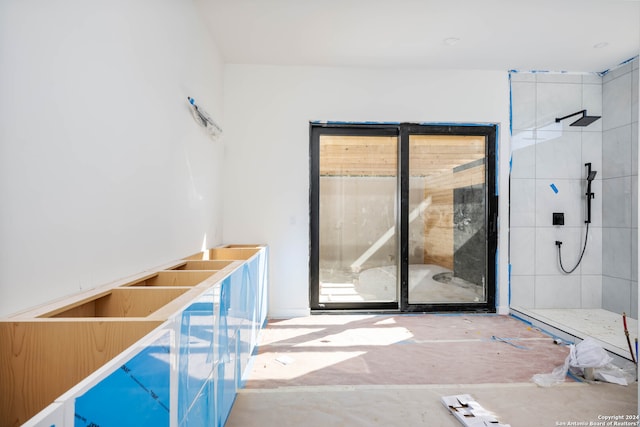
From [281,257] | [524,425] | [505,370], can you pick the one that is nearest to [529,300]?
[505,370]

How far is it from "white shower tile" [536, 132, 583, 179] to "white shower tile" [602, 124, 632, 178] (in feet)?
0.77

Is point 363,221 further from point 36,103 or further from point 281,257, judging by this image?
point 36,103

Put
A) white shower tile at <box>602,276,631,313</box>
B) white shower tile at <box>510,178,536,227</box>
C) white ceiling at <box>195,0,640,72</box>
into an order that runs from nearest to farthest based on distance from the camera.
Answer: white ceiling at <box>195,0,640,72</box> → white shower tile at <box>602,276,631,313</box> → white shower tile at <box>510,178,536,227</box>

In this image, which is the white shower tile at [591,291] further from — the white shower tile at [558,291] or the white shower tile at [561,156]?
the white shower tile at [561,156]

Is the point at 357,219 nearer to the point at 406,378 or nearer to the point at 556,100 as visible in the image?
the point at 406,378

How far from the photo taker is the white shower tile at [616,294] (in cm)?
343

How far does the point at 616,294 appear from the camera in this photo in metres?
3.56

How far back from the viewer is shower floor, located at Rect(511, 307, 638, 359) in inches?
105

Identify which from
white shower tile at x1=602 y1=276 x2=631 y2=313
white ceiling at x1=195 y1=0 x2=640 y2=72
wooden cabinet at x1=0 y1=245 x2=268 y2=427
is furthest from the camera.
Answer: white shower tile at x1=602 y1=276 x2=631 y2=313

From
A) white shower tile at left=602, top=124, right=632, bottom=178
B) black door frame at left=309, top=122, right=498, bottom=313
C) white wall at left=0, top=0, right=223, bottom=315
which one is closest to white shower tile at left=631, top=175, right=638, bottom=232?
white shower tile at left=602, top=124, right=632, bottom=178

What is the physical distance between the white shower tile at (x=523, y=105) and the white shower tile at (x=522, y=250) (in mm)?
1126

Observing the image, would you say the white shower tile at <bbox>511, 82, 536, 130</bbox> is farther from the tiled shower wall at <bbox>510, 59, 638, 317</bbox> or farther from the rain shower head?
the rain shower head

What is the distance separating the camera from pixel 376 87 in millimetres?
3723

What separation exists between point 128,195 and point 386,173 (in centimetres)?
274
